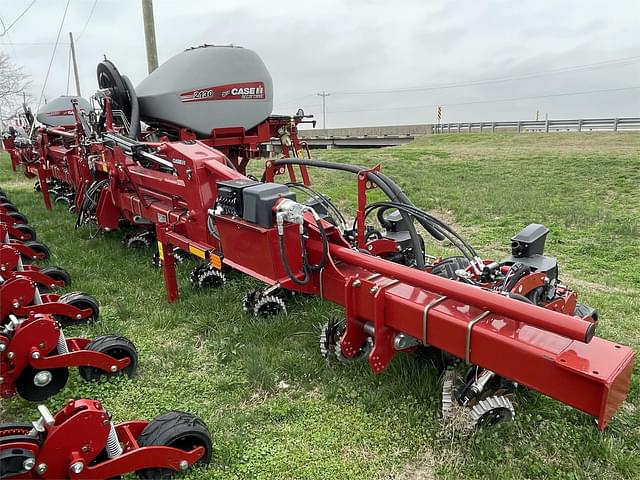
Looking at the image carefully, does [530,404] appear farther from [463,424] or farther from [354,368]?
[354,368]

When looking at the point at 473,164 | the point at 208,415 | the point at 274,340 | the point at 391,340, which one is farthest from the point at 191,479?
the point at 473,164

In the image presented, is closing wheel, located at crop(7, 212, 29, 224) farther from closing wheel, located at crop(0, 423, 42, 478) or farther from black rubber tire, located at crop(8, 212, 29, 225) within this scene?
closing wheel, located at crop(0, 423, 42, 478)

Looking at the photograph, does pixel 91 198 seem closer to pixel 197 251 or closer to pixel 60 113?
pixel 197 251

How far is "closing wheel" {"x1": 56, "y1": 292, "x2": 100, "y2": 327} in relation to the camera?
3.82m

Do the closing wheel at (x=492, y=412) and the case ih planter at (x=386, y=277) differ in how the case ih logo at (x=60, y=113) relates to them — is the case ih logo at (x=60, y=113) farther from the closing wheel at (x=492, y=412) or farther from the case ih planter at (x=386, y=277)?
the closing wheel at (x=492, y=412)

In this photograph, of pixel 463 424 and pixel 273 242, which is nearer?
pixel 463 424

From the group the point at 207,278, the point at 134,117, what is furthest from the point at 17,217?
the point at 207,278

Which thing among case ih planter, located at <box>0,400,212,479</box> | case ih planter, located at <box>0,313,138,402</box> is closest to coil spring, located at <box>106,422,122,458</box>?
case ih planter, located at <box>0,400,212,479</box>

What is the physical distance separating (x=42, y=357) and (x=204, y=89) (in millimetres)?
4236

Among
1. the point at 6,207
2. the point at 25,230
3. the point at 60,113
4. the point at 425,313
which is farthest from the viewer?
the point at 60,113

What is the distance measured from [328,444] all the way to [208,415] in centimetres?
73

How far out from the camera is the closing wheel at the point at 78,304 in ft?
12.5

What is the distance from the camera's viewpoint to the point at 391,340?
9.11ft

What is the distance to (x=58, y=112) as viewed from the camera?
11.8m
